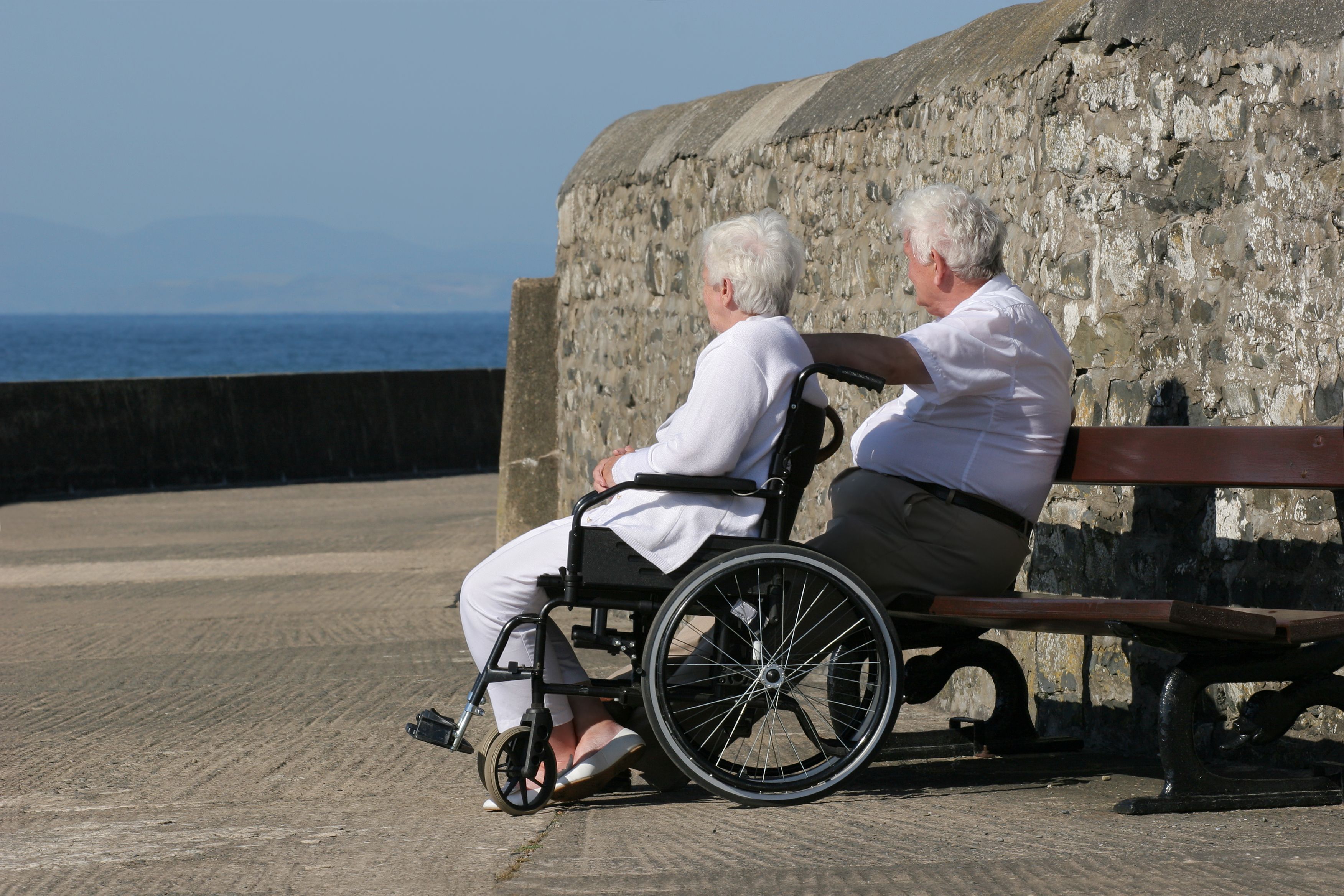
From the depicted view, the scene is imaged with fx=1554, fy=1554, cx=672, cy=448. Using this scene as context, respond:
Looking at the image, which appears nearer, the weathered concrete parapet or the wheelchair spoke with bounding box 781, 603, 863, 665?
the wheelchair spoke with bounding box 781, 603, 863, 665

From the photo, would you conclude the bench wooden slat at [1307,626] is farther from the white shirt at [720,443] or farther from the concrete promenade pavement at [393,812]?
the white shirt at [720,443]

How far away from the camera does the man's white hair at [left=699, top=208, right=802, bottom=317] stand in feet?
12.0

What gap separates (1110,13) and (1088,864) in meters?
2.36

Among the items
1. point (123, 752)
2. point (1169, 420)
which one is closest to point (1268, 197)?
point (1169, 420)

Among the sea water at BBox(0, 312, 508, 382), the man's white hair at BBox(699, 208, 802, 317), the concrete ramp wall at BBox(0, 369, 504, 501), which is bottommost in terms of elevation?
the sea water at BBox(0, 312, 508, 382)

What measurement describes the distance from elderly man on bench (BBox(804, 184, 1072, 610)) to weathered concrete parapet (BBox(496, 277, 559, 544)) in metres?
5.40

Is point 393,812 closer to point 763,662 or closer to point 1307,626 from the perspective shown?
point 763,662

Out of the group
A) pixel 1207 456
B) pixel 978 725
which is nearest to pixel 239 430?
pixel 978 725

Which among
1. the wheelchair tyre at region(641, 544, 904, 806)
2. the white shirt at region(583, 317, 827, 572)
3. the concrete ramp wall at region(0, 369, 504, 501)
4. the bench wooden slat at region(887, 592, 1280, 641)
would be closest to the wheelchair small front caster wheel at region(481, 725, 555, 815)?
the wheelchair tyre at region(641, 544, 904, 806)

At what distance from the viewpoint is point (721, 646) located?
3535 mm

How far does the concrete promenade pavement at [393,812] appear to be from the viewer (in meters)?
2.94

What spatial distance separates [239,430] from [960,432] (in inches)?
498

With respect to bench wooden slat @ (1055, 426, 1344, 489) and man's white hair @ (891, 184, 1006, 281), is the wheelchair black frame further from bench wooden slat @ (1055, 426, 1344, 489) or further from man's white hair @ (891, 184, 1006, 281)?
bench wooden slat @ (1055, 426, 1344, 489)

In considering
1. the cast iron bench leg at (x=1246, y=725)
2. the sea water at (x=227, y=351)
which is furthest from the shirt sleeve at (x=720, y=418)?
the sea water at (x=227, y=351)
